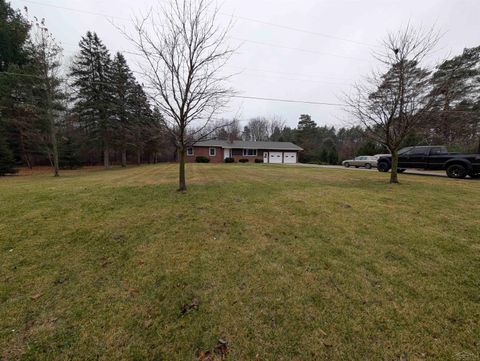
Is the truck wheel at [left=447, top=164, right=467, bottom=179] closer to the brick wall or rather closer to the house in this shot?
the house

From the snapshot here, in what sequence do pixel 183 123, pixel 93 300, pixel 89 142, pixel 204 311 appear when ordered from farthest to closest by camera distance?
pixel 89 142 → pixel 183 123 → pixel 93 300 → pixel 204 311

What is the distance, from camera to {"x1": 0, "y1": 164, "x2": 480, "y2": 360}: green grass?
1966 mm

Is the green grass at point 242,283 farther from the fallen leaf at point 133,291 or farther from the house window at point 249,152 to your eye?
the house window at point 249,152

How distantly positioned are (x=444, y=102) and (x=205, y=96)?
1045cm

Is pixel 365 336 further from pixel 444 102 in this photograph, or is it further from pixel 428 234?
pixel 444 102

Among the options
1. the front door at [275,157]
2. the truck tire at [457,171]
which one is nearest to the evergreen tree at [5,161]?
the front door at [275,157]

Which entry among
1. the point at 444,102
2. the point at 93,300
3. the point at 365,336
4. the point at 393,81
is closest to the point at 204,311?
the point at 93,300

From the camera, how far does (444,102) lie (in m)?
9.41

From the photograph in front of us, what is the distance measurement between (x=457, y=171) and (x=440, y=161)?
129cm

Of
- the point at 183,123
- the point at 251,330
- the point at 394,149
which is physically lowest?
the point at 251,330

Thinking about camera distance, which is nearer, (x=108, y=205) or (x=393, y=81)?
(x=108, y=205)

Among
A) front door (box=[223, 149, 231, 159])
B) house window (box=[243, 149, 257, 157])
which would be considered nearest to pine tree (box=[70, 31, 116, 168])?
front door (box=[223, 149, 231, 159])

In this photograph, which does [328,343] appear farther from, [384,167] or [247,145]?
[247,145]

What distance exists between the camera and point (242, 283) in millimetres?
2773
